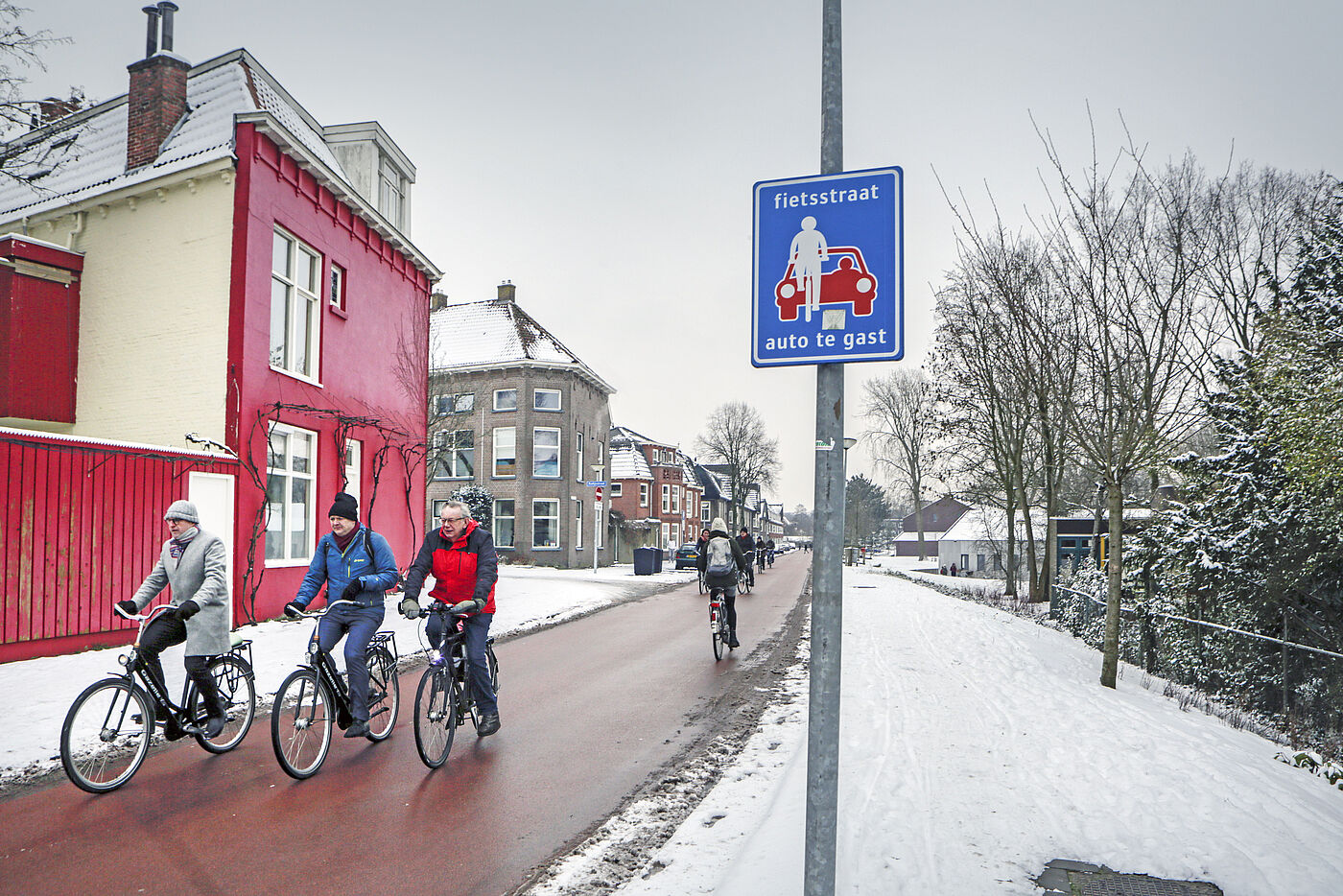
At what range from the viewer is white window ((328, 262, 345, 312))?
15.6 metres

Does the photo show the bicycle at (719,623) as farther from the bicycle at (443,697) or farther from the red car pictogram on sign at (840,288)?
the red car pictogram on sign at (840,288)

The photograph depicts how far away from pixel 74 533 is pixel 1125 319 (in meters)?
12.4

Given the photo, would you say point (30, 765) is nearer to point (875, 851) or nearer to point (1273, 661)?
point (875, 851)

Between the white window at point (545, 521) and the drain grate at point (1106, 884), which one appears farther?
Answer: the white window at point (545, 521)

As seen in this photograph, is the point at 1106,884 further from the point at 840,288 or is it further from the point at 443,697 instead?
the point at 443,697

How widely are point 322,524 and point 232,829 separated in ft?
34.7

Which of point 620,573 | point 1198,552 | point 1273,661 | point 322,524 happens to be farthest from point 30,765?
point 620,573

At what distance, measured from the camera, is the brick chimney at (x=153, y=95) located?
1396 centimetres

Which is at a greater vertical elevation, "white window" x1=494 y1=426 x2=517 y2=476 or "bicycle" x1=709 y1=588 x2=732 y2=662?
"white window" x1=494 y1=426 x2=517 y2=476

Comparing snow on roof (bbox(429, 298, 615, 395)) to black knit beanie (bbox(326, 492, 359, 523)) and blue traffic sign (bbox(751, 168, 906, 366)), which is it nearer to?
black knit beanie (bbox(326, 492, 359, 523))

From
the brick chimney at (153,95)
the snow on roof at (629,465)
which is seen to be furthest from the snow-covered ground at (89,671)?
the snow on roof at (629,465)

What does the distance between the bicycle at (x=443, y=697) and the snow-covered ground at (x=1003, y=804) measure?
66.9 inches

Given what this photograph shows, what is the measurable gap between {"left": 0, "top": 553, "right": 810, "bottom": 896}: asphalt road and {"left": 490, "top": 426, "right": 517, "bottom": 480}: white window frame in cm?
2762

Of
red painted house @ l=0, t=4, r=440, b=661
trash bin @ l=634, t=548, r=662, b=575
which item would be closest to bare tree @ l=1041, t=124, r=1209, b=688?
red painted house @ l=0, t=4, r=440, b=661
